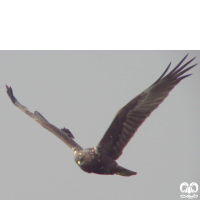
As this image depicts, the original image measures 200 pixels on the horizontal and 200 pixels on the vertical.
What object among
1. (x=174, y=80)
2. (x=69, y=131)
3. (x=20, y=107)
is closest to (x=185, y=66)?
(x=174, y=80)

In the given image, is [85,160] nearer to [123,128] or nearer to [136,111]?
[123,128]

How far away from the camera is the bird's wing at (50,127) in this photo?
9.77 metres

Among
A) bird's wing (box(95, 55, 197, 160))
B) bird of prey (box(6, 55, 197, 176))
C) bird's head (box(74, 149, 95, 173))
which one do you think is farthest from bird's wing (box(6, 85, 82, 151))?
bird's wing (box(95, 55, 197, 160))

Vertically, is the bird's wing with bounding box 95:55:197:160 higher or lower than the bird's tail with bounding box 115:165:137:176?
higher

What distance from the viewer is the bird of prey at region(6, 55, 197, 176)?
8680 mm

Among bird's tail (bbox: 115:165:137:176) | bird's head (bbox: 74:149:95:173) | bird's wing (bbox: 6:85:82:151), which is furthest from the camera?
bird's wing (bbox: 6:85:82:151)

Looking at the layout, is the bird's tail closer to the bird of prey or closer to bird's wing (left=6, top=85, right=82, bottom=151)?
the bird of prey

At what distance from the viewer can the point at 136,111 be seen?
28.6 ft

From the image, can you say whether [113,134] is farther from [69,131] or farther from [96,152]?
[69,131]

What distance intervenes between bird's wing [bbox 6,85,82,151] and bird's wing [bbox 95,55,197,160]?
95 centimetres

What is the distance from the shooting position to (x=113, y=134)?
345 inches

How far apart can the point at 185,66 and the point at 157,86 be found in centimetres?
73

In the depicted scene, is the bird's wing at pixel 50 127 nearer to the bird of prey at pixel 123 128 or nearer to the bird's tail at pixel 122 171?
the bird of prey at pixel 123 128

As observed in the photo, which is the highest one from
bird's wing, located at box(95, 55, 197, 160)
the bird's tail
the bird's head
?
bird's wing, located at box(95, 55, 197, 160)
